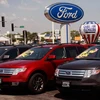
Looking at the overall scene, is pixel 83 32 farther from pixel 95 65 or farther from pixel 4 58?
pixel 95 65

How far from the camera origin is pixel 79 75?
27.1 feet

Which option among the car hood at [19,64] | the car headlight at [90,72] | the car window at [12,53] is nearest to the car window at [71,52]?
the car hood at [19,64]

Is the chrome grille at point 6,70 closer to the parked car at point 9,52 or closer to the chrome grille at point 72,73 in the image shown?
the chrome grille at point 72,73

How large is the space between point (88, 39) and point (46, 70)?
17422 millimetres

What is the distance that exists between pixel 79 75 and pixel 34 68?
217 cm

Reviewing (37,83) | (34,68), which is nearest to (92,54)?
(34,68)

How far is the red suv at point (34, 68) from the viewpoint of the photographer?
978 cm

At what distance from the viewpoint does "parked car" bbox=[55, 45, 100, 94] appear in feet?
26.3

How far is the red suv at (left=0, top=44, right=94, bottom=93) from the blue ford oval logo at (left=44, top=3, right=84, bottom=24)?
1054 centimetres

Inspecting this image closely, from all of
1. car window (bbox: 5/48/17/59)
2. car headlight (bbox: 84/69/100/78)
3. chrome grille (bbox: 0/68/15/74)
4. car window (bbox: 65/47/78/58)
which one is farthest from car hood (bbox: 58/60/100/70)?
car window (bbox: 5/48/17/59)

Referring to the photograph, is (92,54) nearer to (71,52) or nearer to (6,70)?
(71,52)

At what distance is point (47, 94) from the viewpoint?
998 cm

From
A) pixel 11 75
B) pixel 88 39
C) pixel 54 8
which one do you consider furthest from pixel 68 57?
pixel 88 39

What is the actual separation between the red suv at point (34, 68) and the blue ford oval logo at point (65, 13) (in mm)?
10540
